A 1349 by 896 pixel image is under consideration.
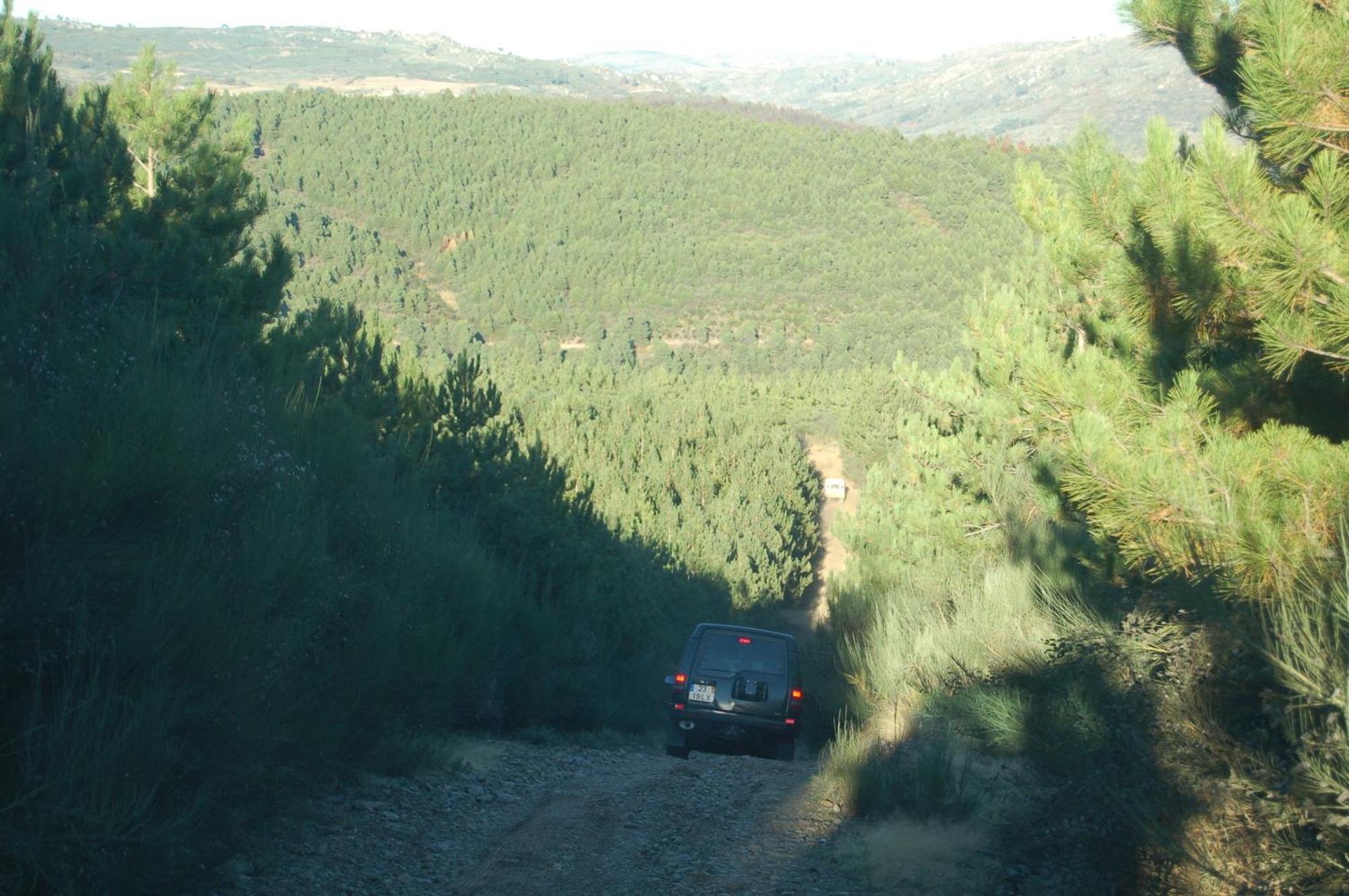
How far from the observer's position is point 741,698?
13406 millimetres

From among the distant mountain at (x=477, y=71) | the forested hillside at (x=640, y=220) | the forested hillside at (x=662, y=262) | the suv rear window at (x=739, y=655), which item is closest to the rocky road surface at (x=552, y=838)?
the suv rear window at (x=739, y=655)

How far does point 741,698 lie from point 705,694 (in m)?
0.42

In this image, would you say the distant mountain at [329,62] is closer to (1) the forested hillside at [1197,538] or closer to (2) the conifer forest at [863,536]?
(2) the conifer forest at [863,536]

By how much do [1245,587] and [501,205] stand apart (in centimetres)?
7163

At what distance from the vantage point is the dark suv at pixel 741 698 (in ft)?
44.0

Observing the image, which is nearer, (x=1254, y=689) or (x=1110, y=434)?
(x=1254, y=689)

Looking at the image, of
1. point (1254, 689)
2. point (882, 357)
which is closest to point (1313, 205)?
point (1254, 689)

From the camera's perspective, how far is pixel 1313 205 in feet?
19.7

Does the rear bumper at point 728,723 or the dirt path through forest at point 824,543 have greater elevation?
the rear bumper at point 728,723

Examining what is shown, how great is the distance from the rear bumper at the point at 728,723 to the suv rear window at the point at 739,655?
18.5 inches

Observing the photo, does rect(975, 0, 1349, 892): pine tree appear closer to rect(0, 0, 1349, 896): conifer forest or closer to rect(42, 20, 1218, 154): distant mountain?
rect(0, 0, 1349, 896): conifer forest

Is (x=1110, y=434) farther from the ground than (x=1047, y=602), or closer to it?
farther from the ground

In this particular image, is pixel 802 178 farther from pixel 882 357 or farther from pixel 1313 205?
pixel 1313 205

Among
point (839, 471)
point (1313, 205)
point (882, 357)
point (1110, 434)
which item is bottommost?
point (839, 471)
